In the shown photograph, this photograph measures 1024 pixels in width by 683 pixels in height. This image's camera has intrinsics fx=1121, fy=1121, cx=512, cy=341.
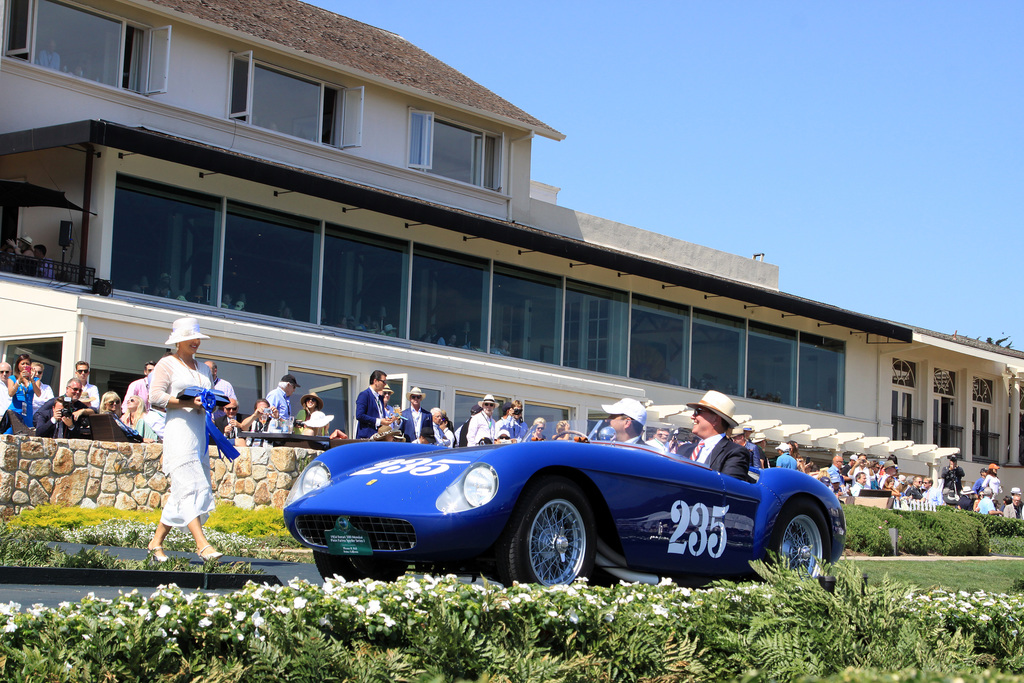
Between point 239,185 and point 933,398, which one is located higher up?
point 239,185

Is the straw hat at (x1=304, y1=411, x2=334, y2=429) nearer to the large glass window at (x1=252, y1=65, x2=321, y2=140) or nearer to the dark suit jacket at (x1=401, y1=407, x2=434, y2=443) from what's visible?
the dark suit jacket at (x1=401, y1=407, x2=434, y2=443)

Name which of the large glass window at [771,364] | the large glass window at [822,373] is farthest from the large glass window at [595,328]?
the large glass window at [822,373]

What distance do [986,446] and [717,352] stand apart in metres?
15.0

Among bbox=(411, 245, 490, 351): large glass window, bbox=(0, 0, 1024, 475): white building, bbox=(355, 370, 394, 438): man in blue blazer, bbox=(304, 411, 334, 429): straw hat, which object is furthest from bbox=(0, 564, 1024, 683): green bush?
bbox=(411, 245, 490, 351): large glass window

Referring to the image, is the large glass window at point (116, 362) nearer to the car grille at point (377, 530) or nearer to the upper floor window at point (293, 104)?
the upper floor window at point (293, 104)

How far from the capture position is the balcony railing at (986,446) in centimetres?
3766

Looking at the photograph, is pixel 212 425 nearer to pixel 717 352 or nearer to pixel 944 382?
pixel 717 352

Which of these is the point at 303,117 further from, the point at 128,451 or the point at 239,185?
the point at 128,451

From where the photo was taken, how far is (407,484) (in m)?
6.52

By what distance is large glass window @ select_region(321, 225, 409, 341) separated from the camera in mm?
20953

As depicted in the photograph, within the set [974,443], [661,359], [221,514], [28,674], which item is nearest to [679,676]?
[28,674]

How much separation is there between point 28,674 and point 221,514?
27.3 ft

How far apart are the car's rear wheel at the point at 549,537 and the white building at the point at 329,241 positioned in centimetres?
1118

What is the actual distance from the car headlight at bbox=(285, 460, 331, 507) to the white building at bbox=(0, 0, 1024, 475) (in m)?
9.66
